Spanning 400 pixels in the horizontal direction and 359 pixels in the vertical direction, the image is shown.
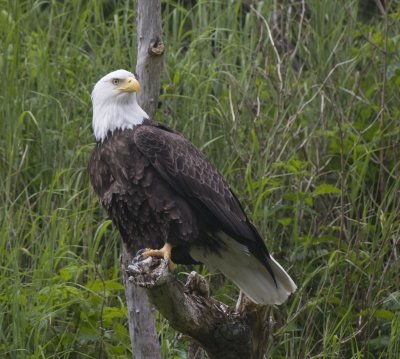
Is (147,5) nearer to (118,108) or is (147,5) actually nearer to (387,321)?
(118,108)

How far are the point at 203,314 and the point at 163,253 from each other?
1.29ft

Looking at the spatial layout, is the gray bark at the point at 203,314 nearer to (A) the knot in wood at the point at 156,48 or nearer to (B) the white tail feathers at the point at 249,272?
(B) the white tail feathers at the point at 249,272

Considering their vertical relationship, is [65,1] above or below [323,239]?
above

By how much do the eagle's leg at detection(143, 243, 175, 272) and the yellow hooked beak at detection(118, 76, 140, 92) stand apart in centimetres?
69

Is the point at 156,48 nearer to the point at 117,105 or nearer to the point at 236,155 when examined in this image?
the point at 117,105

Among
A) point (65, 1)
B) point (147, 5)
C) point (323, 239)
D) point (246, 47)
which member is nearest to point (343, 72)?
point (246, 47)

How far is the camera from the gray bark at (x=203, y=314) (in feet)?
16.0

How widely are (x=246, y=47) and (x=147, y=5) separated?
2.09 metres

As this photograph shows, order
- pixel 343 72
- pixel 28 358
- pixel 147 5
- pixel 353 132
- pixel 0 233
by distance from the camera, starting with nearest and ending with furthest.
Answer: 1. pixel 147 5
2. pixel 28 358
3. pixel 0 233
4. pixel 353 132
5. pixel 343 72

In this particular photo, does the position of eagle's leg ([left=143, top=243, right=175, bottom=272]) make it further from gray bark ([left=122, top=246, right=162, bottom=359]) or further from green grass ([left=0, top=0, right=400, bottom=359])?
green grass ([left=0, top=0, right=400, bottom=359])

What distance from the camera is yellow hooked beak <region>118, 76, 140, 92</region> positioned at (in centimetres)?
559

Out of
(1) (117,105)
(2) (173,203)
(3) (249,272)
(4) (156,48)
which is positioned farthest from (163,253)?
(4) (156,48)

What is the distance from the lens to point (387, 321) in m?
6.49

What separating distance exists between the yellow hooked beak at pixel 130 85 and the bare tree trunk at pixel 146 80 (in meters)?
0.03
